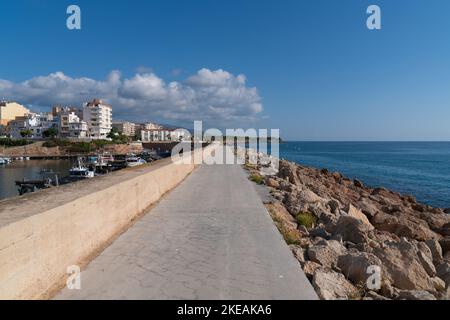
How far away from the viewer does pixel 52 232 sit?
14.7ft

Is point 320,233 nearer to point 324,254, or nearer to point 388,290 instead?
point 324,254

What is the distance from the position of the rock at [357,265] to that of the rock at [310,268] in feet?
1.50

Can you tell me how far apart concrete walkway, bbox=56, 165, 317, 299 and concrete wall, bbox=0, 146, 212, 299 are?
0.87ft

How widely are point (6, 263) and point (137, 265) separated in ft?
7.16

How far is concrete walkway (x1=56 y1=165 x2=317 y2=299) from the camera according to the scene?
463 centimetres

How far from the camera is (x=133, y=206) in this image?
866cm

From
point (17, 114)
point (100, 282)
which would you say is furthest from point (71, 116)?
point (100, 282)

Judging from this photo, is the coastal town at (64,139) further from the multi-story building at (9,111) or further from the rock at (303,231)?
the rock at (303,231)

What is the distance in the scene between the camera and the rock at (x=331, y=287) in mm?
4800

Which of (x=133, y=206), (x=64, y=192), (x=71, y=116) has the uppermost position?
(x=71, y=116)

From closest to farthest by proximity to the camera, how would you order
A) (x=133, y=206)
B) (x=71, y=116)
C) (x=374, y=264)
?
1. (x=374, y=264)
2. (x=133, y=206)
3. (x=71, y=116)

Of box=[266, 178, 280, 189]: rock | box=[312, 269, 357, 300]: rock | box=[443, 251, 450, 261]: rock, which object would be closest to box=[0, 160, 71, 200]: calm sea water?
box=[266, 178, 280, 189]: rock

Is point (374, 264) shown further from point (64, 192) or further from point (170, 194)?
point (170, 194)

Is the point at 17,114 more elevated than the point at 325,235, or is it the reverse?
the point at 17,114
